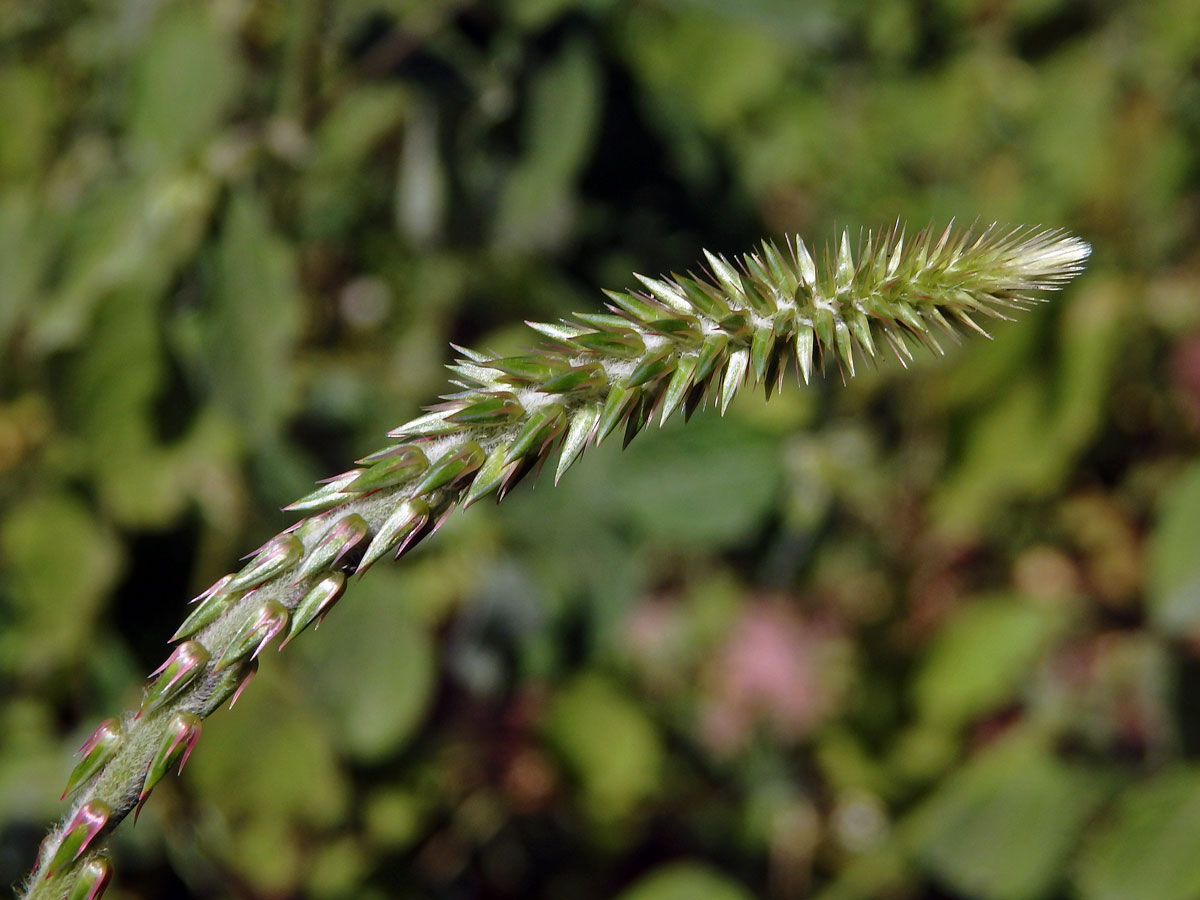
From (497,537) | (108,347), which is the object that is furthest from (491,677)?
(108,347)

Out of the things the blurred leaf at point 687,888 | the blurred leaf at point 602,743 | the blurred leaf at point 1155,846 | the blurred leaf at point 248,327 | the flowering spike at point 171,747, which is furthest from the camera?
the blurred leaf at point 602,743

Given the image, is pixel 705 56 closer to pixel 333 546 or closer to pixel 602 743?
pixel 602 743

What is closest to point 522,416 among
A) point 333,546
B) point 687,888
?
point 333,546

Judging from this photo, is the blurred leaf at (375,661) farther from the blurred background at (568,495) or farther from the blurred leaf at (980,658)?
the blurred leaf at (980,658)

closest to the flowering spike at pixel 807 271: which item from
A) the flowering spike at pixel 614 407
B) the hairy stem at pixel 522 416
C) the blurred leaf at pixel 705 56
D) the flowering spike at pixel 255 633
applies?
the hairy stem at pixel 522 416

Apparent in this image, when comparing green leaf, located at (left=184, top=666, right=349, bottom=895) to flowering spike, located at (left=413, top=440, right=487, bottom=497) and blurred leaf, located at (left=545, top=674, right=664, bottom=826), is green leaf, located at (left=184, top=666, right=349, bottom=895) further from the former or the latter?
flowering spike, located at (left=413, top=440, right=487, bottom=497)

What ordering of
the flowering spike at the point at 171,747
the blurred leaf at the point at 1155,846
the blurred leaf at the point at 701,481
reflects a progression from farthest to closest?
the blurred leaf at the point at 701,481, the blurred leaf at the point at 1155,846, the flowering spike at the point at 171,747
